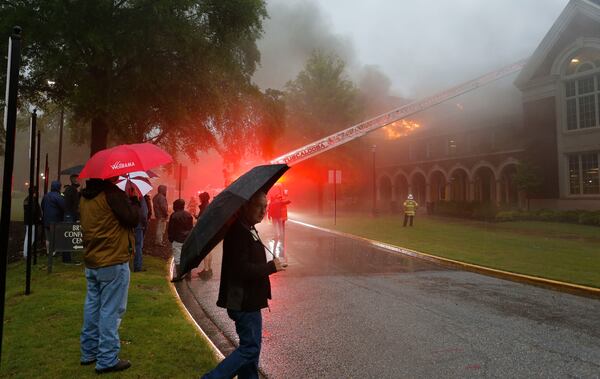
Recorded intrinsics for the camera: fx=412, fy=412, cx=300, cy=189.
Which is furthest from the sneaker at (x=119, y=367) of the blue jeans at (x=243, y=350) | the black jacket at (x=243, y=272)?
the black jacket at (x=243, y=272)

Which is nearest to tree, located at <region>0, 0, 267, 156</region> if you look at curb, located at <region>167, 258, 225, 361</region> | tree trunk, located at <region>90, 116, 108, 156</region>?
tree trunk, located at <region>90, 116, 108, 156</region>

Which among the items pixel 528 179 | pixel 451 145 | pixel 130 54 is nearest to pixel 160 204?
pixel 130 54

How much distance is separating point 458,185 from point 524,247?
69.4 ft

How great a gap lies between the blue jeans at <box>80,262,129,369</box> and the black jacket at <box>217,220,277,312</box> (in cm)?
130

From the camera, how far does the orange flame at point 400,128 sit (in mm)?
37612

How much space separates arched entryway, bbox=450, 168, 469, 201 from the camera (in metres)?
32.2

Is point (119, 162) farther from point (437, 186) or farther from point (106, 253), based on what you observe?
point (437, 186)

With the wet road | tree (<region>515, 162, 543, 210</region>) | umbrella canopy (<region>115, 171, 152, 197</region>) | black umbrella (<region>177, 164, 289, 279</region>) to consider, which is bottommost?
the wet road

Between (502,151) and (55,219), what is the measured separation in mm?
26913

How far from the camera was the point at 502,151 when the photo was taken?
2775 centimetres

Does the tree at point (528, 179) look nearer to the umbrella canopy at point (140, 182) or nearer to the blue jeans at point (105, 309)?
the umbrella canopy at point (140, 182)

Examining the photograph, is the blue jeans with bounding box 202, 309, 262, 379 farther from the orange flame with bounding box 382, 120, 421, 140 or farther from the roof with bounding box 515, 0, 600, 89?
the orange flame with bounding box 382, 120, 421, 140

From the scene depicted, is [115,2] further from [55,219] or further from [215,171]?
[215,171]

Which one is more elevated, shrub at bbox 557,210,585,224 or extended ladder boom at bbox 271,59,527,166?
extended ladder boom at bbox 271,59,527,166
